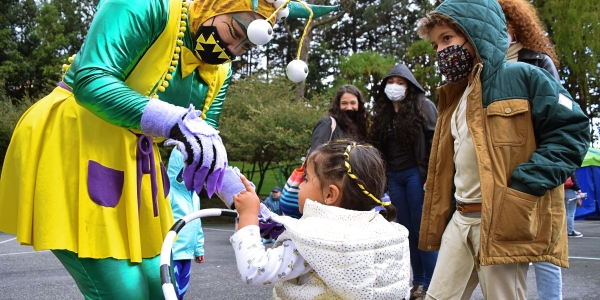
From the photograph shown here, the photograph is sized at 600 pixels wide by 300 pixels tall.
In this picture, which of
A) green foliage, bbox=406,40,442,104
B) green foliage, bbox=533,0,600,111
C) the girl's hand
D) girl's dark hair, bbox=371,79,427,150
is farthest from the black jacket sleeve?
green foliage, bbox=533,0,600,111

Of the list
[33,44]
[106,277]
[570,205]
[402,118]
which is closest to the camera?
[106,277]

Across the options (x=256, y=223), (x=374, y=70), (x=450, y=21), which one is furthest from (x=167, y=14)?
(x=374, y=70)

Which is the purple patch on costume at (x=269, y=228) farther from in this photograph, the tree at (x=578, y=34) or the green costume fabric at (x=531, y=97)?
the tree at (x=578, y=34)

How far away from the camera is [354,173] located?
1.91 metres

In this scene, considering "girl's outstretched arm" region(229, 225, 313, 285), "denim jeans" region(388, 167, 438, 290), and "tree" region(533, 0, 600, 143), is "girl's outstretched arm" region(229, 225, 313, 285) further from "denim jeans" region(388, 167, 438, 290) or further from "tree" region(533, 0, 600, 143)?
"tree" region(533, 0, 600, 143)

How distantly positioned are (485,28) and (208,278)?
3808 mm

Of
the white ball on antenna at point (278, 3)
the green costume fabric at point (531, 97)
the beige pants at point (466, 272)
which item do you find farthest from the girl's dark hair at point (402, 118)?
the white ball on antenna at point (278, 3)

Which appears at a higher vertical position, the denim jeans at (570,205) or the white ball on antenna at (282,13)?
the white ball on antenna at (282,13)

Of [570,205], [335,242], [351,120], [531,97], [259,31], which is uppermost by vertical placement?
[259,31]

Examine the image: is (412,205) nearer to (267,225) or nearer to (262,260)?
(267,225)

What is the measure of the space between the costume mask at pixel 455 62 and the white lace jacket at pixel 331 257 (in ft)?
3.78

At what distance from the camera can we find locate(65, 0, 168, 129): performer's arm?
1712 mm

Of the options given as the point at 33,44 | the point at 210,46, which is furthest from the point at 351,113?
the point at 33,44

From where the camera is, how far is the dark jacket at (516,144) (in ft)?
7.68
